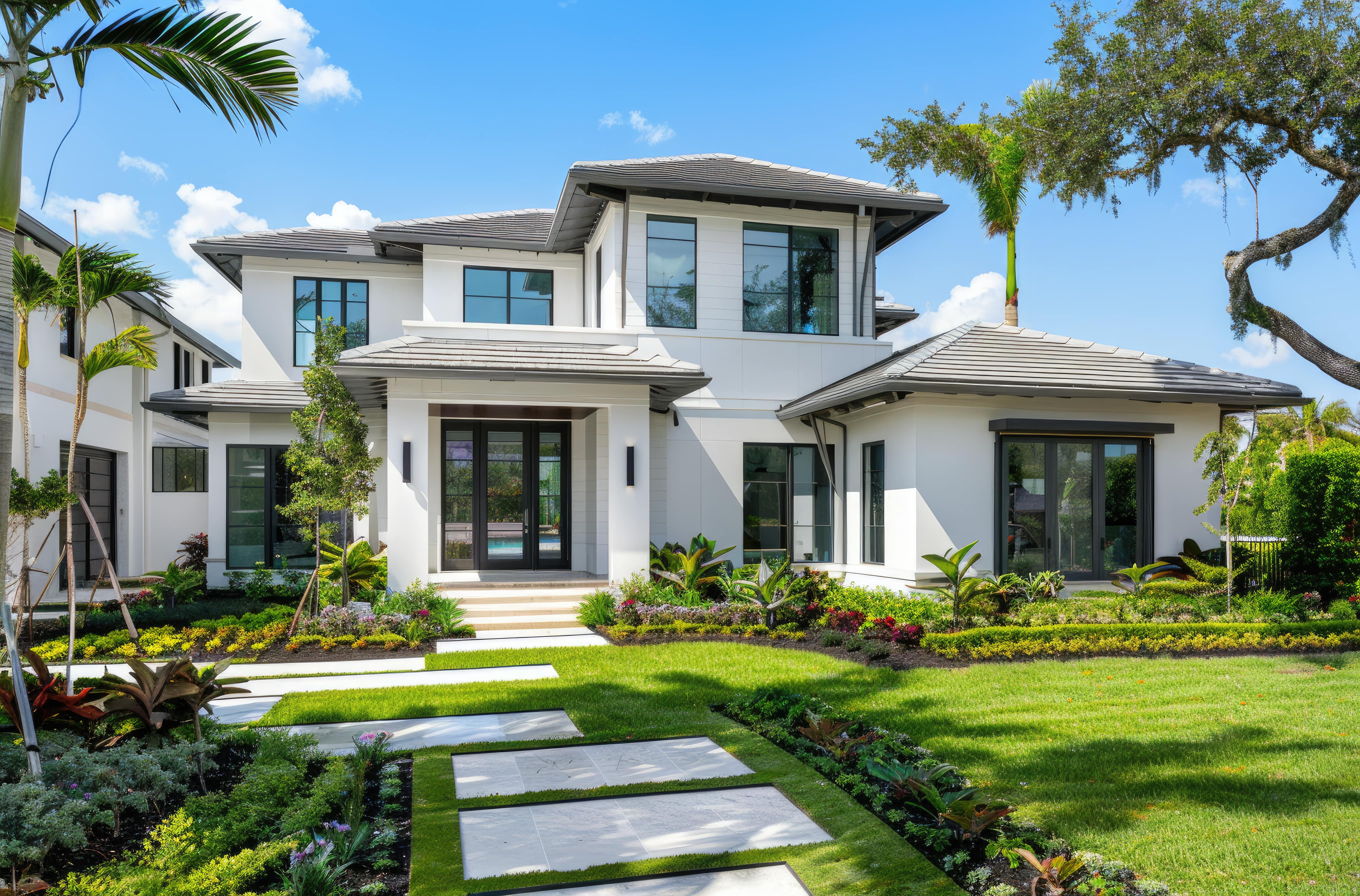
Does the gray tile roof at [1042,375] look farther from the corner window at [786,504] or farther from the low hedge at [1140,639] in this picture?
the low hedge at [1140,639]

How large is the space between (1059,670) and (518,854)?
6261 millimetres

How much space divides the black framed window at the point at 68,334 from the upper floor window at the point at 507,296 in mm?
7370

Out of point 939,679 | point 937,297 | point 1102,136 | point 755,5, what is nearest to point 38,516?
point 939,679

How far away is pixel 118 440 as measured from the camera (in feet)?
58.7

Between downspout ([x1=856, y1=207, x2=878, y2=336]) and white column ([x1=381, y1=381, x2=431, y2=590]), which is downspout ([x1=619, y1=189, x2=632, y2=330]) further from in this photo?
downspout ([x1=856, y1=207, x2=878, y2=336])

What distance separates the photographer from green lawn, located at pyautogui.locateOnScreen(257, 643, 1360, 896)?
3.85m

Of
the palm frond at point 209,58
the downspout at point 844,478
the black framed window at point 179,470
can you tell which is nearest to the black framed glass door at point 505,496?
the downspout at point 844,478

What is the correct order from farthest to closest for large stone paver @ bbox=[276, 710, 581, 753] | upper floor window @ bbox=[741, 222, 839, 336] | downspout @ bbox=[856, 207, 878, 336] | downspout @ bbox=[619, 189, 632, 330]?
downspout @ bbox=[856, 207, 878, 336] → upper floor window @ bbox=[741, 222, 839, 336] → downspout @ bbox=[619, 189, 632, 330] → large stone paver @ bbox=[276, 710, 581, 753]

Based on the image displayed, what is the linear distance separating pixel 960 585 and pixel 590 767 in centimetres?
595

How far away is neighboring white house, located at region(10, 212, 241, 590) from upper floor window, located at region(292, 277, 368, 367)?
3042 mm

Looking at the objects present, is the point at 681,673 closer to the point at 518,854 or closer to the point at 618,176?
the point at 518,854

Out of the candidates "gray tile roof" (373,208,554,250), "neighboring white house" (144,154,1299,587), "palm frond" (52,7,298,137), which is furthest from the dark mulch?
"gray tile roof" (373,208,554,250)

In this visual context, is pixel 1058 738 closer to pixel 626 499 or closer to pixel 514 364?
pixel 626 499

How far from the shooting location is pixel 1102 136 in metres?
12.1
